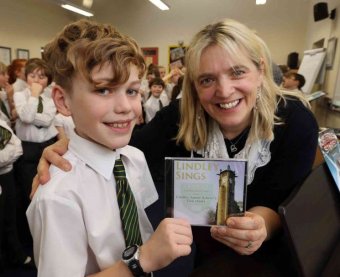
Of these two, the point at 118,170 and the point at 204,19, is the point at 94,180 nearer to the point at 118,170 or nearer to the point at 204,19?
the point at 118,170

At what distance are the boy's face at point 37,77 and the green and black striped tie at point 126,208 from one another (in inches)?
94.5

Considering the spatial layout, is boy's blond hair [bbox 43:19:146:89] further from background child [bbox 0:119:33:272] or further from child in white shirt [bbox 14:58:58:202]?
child in white shirt [bbox 14:58:58:202]

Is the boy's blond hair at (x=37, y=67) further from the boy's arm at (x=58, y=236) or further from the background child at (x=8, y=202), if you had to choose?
the boy's arm at (x=58, y=236)

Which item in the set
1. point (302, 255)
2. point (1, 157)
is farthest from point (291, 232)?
point (1, 157)

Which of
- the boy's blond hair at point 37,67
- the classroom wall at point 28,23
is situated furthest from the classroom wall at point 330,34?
the classroom wall at point 28,23

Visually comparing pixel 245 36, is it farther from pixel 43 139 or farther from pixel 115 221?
pixel 43 139

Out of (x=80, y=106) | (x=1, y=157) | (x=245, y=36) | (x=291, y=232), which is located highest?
(x=245, y=36)

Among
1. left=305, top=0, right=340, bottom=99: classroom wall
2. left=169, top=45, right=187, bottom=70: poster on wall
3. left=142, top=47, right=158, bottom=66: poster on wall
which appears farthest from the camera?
left=142, top=47, right=158, bottom=66: poster on wall

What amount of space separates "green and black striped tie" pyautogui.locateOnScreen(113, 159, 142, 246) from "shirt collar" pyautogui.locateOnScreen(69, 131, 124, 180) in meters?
0.04

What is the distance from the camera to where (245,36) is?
1034 mm

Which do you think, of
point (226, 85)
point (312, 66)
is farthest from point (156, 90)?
point (226, 85)

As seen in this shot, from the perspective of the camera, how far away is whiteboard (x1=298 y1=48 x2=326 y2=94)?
6086 millimetres

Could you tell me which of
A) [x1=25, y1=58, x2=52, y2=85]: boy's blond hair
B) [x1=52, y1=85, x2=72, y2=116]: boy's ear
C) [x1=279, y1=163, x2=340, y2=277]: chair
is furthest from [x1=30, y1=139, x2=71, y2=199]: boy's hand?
[x1=25, y1=58, x2=52, y2=85]: boy's blond hair

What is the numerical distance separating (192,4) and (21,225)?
8136mm
